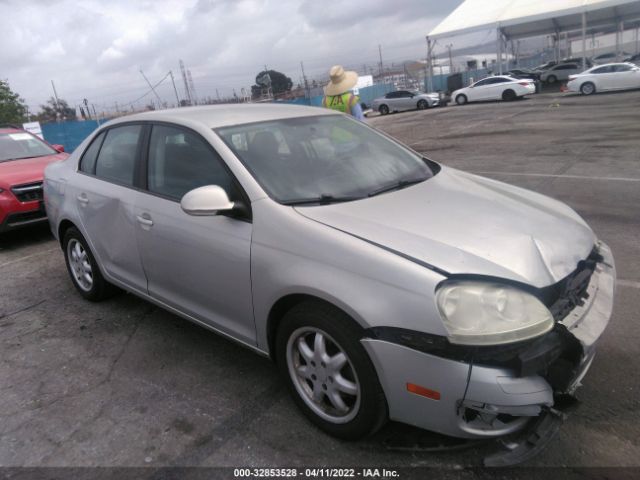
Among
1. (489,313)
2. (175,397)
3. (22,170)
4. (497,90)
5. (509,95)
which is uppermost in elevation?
(22,170)

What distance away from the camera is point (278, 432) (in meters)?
2.67

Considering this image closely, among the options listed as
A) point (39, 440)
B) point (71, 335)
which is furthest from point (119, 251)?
point (39, 440)

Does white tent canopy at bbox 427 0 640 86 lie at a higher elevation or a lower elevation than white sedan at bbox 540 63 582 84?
higher

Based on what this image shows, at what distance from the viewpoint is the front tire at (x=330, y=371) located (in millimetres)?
2283

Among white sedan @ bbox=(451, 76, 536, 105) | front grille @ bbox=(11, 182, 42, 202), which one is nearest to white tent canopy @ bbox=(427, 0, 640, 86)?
white sedan @ bbox=(451, 76, 536, 105)

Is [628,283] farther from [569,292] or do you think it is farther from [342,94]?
[342,94]

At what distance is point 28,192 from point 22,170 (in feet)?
1.69

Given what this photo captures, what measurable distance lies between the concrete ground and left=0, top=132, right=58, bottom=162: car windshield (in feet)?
9.83

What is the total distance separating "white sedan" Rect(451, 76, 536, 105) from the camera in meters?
28.1

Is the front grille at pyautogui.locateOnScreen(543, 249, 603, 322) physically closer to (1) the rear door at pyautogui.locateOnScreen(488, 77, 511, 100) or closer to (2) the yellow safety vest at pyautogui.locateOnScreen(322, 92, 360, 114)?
(2) the yellow safety vest at pyautogui.locateOnScreen(322, 92, 360, 114)

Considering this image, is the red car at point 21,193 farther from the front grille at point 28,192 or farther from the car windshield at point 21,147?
the car windshield at point 21,147

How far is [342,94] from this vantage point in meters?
7.00

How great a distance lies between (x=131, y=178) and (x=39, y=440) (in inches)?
70.1

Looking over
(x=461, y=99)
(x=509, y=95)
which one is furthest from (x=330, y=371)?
(x=461, y=99)
